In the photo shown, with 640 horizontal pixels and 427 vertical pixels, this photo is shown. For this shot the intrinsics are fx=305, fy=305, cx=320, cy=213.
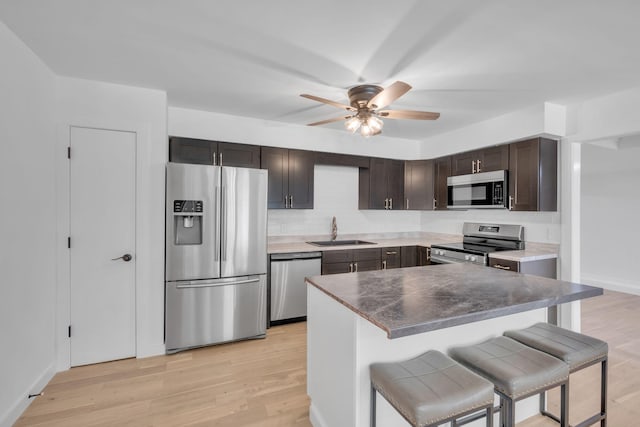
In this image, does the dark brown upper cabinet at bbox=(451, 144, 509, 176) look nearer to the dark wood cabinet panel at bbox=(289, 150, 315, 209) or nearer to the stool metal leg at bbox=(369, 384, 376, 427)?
the dark wood cabinet panel at bbox=(289, 150, 315, 209)

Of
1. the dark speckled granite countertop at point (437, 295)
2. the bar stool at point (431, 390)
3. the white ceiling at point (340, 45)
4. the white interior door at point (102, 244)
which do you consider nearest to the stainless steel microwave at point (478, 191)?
the white ceiling at point (340, 45)

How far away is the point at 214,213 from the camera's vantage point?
297 centimetres

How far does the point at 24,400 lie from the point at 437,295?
9.17ft

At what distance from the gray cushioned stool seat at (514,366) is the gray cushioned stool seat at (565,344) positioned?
4.4 inches

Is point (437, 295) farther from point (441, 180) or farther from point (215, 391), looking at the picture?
point (441, 180)

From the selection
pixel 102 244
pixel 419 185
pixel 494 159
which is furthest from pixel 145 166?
pixel 494 159

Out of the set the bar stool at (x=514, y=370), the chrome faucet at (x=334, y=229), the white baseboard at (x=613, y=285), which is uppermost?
the chrome faucet at (x=334, y=229)

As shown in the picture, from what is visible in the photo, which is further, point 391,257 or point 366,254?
point 391,257

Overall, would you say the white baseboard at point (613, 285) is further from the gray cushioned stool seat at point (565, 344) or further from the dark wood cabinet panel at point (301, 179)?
the dark wood cabinet panel at point (301, 179)

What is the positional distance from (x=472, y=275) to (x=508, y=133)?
2.23m

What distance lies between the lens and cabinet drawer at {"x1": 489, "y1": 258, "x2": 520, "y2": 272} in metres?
3.02

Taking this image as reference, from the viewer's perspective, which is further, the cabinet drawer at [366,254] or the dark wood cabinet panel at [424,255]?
Result: the dark wood cabinet panel at [424,255]

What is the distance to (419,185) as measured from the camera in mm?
4621

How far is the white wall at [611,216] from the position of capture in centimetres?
491
